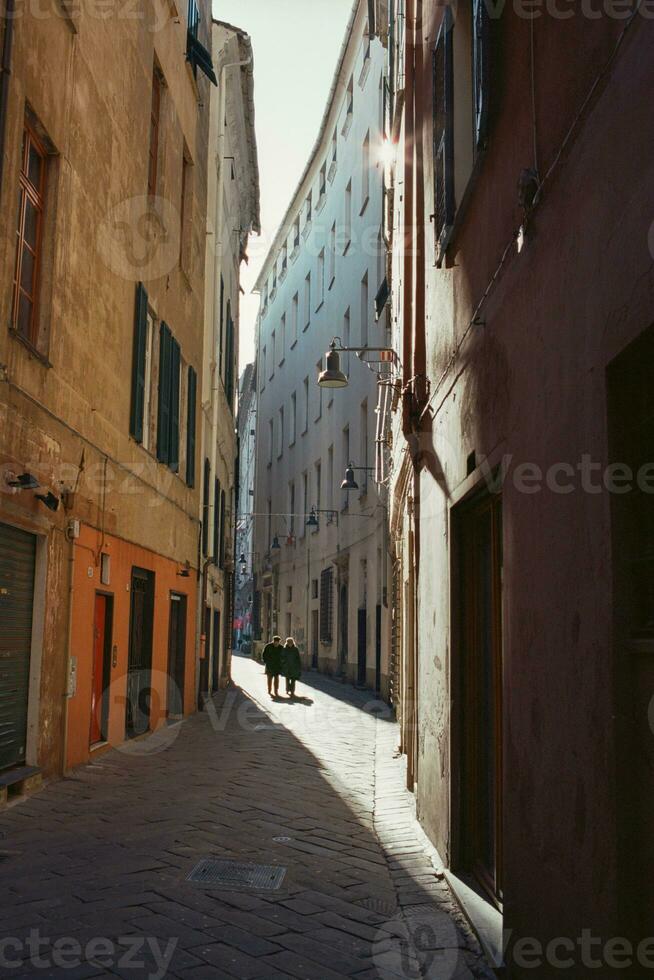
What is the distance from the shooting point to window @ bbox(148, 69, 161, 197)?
44.6 feet

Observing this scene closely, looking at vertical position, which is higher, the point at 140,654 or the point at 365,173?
A: the point at 365,173

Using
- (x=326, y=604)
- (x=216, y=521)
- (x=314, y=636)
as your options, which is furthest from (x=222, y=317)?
(x=314, y=636)

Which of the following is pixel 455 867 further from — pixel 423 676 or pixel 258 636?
pixel 258 636

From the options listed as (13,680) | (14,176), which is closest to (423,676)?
(13,680)

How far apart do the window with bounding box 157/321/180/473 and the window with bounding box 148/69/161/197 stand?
184 centimetres

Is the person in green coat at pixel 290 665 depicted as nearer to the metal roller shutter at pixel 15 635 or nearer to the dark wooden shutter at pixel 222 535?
the dark wooden shutter at pixel 222 535

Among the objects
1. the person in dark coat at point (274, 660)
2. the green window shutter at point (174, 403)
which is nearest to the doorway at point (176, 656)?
the green window shutter at point (174, 403)

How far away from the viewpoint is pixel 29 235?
8766 millimetres

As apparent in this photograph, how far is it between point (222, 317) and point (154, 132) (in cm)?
847

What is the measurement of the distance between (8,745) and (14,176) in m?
4.46

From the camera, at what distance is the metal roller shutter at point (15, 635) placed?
26.6 feet

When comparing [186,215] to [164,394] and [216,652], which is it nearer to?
[164,394]

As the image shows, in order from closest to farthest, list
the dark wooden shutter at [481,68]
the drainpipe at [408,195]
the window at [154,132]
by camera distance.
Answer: the dark wooden shutter at [481,68] → the drainpipe at [408,195] → the window at [154,132]

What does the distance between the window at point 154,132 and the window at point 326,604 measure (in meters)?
16.4
